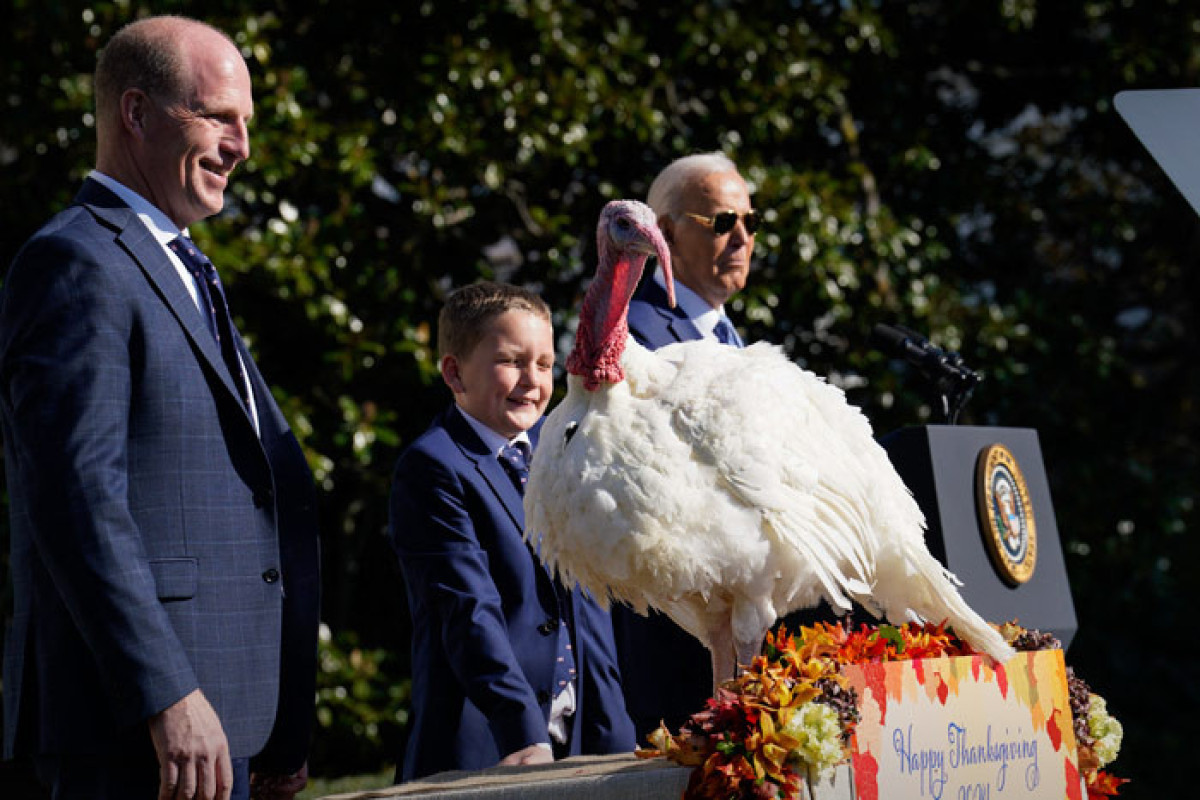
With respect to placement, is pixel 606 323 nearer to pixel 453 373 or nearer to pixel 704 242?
pixel 453 373

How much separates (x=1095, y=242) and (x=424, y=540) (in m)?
6.88

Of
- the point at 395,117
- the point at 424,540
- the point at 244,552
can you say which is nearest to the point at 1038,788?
the point at 424,540

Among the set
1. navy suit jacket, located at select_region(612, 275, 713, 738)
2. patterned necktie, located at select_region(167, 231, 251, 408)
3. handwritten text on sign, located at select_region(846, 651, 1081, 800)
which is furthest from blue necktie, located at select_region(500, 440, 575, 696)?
handwritten text on sign, located at select_region(846, 651, 1081, 800)

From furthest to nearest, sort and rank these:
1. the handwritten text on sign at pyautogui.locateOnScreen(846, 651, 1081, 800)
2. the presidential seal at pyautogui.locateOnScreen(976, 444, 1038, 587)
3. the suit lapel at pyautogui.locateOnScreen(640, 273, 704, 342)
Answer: the presidential seal at pyautogui.locateOnScreen(976, 444, 1038, 587) → the suit lapel at pyautogui.locateOnScreen(640, 273, 704, 342) → the handwritten text on sign at pyautogui.locateOnScreen(846, 651, 1081, 800)

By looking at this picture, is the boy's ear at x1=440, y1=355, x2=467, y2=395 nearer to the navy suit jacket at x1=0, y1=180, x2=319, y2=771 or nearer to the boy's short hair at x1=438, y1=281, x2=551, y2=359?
the boy's short hair at x1=438, y1=281, x2=551, y2=359

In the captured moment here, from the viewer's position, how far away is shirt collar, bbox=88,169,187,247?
97.3 inches

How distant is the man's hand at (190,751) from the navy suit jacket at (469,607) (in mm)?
675

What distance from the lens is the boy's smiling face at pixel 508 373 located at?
3143 millimetres

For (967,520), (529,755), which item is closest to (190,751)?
(529,755)

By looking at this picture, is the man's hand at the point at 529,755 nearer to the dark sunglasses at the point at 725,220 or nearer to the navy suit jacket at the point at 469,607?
the navy suit jacket at the point at 469,607

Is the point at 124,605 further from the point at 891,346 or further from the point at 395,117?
the point at 395,117

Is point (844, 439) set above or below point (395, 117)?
below

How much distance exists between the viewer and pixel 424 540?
9.72 feet

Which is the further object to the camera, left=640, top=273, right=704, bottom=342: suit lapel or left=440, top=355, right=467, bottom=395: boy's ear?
left=640, top=273, right=704, bottom=342: suit lapel
